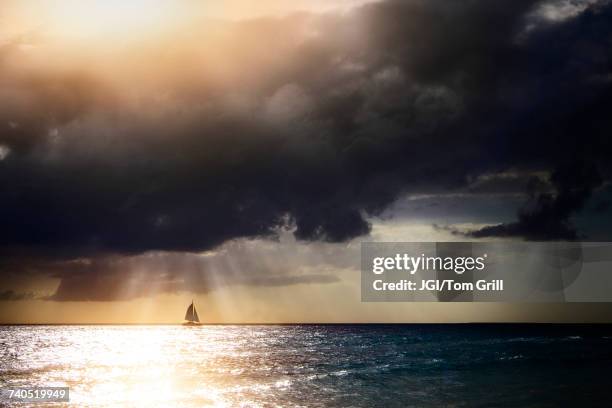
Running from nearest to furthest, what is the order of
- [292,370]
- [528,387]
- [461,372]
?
[528,387] < [461,372] < [292,370]

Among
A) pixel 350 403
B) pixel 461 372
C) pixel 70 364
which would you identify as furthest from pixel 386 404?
pixel 70 364

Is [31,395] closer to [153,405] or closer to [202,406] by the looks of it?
[153,405]

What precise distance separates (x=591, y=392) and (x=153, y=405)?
33736 mm

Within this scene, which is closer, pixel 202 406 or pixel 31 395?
pixel 202 406

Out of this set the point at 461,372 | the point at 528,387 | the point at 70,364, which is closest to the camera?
the point at 528,387

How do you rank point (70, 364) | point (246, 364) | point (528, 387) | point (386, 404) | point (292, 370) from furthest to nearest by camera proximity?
point (70, 364), point (246, 364), point (292, 370), point (528, 387), point (386, 404)

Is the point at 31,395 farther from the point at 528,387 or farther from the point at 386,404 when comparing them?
the point at 528,387

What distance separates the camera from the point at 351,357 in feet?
270

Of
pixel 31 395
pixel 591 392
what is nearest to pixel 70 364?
pixel 31 395

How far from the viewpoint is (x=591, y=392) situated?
1642 inches

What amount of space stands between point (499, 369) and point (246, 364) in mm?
33870

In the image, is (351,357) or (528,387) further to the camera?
(351,357)

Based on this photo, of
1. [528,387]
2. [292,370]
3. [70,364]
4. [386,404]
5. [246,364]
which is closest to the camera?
[386,404]

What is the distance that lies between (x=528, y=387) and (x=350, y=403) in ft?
52.9
